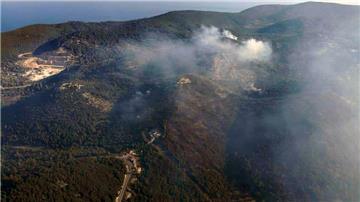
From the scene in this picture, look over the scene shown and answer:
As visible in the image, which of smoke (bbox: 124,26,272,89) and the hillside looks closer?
the hillside

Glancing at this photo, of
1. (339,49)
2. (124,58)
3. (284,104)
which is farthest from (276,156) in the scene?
(339,49)

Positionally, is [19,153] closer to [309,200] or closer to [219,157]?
[219,157]

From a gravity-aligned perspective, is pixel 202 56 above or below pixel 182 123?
above

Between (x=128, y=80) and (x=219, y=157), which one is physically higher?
(x=128, y=80)

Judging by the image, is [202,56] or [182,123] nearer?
[182,123]

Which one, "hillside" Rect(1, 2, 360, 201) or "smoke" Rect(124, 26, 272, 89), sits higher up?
"smoke" Rect(124, 26, 272, 89)
